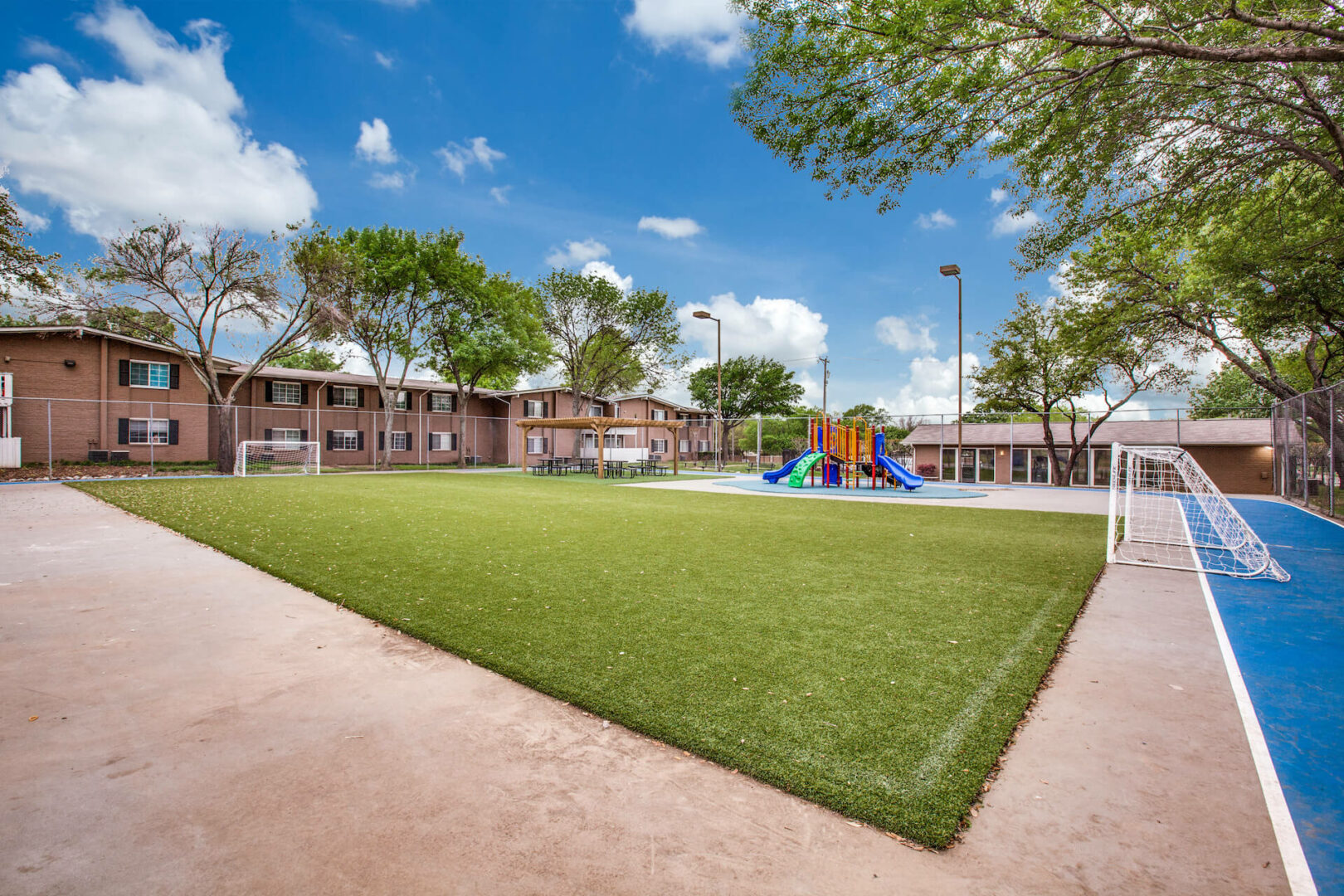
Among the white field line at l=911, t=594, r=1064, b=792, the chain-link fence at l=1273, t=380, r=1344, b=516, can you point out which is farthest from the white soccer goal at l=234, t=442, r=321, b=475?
the chain-link fence at l=1273, t=380, r=1344, b=516

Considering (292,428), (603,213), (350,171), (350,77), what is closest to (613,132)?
(603,213)

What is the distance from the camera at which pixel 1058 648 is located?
4.14 m

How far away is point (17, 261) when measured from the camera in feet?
57.0

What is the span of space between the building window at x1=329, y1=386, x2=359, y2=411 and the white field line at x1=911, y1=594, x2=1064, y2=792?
1346 inches

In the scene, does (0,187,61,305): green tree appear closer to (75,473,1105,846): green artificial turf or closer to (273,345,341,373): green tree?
(75,473,1105,846): green artificial turf

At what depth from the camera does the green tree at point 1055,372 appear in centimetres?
2328

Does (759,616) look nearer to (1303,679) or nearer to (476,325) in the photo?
(1303,679)

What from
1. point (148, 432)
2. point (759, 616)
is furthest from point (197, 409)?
point (759, 616)

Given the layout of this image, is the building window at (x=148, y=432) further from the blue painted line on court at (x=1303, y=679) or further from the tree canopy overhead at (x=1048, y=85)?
the blue painted line on court at (x=1303, y=679)

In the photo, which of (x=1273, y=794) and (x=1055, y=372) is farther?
(x=1055, y=372)

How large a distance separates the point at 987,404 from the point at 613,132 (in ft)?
71.8

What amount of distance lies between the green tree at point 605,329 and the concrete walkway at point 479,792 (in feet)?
110

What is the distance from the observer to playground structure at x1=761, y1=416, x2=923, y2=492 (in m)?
19.6

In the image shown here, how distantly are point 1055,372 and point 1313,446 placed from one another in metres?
12.6
